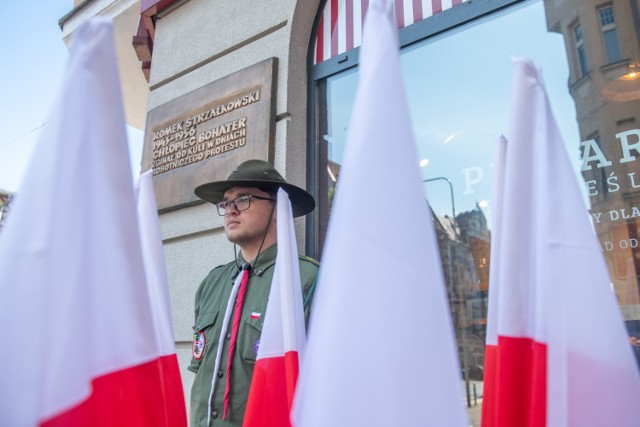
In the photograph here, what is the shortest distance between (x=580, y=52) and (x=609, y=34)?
16cm

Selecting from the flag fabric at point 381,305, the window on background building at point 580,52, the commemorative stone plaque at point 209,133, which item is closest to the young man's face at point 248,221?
the commemorative stone plaque at point 209,133

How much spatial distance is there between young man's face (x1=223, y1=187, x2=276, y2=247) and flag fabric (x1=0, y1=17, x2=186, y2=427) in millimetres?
1502

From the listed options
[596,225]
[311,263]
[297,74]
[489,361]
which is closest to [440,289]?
[489,361]

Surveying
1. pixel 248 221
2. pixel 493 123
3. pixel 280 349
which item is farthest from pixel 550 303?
pixel 493 123

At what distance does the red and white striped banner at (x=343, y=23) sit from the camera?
338 cm

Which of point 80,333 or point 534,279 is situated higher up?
point 534,279

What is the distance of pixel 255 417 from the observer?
1487mm

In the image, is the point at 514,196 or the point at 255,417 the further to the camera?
the point at 255,417

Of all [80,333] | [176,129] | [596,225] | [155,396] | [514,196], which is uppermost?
[176,129]

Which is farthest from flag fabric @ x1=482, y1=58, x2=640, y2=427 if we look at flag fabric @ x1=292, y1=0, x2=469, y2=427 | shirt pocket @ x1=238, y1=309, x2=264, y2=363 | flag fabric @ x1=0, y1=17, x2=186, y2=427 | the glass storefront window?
the glass storefront window

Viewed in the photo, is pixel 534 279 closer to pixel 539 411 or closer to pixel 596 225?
pixel 539 411

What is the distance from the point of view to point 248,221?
2.57 m

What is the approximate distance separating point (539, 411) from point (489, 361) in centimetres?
30

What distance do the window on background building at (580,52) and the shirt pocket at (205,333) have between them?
2373mm
